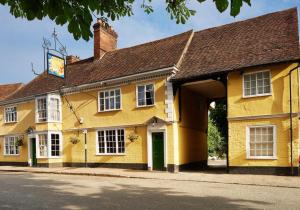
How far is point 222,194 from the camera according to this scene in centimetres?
988

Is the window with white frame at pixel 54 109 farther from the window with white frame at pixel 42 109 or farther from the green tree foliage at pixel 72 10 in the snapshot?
the green tree foliage at pixel 72 10

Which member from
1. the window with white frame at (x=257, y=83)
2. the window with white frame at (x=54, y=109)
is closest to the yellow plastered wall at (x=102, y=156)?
the window with white frame at (x=54, y=109)

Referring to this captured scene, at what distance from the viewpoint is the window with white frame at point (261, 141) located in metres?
15.1

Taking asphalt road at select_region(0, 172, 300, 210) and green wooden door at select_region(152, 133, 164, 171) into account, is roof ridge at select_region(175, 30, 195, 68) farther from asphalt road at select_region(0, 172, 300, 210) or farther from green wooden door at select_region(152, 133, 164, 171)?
asphalt road at select_region(0, 172, 300, 210)

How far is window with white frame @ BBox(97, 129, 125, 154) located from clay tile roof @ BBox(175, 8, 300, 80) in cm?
552

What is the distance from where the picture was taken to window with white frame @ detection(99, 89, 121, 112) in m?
20.2

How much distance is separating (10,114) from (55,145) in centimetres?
633

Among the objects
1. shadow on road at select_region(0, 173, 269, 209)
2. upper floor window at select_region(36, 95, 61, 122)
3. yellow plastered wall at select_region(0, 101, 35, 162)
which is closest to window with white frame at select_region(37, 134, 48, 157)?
upper floor window at select_region(36, 95, 61, 122)

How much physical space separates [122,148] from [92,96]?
4225mm

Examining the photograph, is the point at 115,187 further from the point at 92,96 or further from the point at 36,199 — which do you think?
the point at 92,96

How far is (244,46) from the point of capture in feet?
56.6

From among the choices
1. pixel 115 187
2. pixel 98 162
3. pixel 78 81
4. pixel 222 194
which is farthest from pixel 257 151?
pixel 78 81

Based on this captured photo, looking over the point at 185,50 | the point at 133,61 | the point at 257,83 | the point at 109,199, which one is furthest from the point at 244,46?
the point at 109,199

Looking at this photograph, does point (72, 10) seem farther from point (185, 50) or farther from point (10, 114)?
point (10, 114)
